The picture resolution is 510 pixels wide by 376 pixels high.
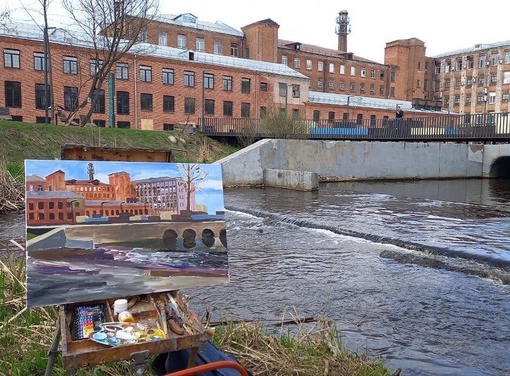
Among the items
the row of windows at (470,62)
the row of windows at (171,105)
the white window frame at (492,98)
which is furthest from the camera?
the white window frame at (492,98)

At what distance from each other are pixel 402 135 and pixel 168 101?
27.3 m

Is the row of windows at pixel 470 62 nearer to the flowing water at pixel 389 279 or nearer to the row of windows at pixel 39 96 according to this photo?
the row of windows at pixel 39 96

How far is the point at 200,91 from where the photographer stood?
168 ft

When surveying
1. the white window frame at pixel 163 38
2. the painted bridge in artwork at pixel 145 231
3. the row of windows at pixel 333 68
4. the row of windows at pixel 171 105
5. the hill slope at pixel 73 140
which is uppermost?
the white window frame at pixel 163 38

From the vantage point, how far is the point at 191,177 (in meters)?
3.40

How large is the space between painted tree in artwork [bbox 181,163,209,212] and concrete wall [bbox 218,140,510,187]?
16.9 metres

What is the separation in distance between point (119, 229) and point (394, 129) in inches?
1082

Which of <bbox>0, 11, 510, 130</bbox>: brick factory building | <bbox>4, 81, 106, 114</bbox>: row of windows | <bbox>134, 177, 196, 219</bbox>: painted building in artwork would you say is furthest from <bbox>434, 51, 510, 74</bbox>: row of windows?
<bbox>134, 177, 196, 219</bbox>: painted building in artwork

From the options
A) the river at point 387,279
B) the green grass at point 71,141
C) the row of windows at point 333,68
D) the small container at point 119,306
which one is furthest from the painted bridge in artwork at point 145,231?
the row of windows at point 333,68

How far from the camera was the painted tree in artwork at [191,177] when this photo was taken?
3.39 meters

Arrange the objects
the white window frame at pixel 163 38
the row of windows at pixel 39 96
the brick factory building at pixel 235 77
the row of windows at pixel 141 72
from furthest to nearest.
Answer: the white window frame at pixel 163 38
the brick factory building at pixel 235 77
the row of windows at pixel 141 72
the row of windows at pixel 39 96

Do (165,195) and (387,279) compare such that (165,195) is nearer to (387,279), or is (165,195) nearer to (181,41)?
(387,279)

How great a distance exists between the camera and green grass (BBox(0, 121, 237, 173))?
24250mm

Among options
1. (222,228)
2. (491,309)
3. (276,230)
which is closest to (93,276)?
(222,228)
